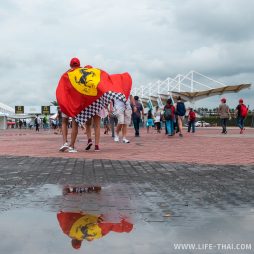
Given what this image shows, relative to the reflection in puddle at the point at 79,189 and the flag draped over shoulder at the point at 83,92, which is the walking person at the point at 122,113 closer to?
the flag draped over shoulder at the point at 83,92

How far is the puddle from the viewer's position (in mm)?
2688

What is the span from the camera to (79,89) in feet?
30.2

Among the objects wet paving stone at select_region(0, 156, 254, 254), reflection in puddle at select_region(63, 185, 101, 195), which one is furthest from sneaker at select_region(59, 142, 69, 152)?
reflection in puddle at select_region(63, 185, 101, 195)

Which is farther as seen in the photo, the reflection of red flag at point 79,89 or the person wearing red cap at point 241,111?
the person wearing red cap at point 241,111

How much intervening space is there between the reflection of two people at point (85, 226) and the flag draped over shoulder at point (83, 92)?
5.77m

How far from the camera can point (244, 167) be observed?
6734 mm

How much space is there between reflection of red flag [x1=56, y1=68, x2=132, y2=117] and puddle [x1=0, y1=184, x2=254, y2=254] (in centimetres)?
515

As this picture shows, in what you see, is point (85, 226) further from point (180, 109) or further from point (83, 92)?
point (180, 109)

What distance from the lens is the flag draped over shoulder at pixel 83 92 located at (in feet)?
30.0

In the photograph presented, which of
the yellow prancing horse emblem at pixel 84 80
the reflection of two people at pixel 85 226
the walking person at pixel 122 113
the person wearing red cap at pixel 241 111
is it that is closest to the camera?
the reflection of two people at pixel 85 226

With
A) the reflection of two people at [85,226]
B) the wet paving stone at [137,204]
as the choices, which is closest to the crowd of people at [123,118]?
the wet paving stone at [137,204]

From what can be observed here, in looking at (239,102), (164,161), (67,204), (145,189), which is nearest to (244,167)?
(164,161)

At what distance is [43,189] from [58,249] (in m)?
2.21

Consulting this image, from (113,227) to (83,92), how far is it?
6270mm
